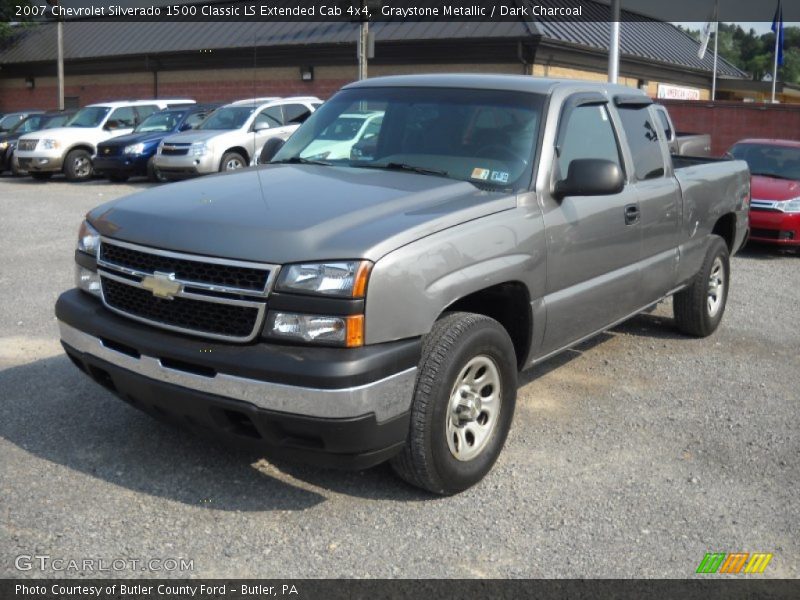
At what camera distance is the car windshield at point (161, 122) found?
2031cm

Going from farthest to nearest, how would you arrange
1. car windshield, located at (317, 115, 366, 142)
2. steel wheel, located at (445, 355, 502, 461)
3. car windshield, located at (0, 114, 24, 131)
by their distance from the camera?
car windshield, located at (0, 114, 24, 131), car windshield, located at (317, 115, 366, 142), steel wheel, located at (445, 355, 502, 461)

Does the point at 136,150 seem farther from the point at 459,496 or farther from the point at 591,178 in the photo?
the point at 459,496

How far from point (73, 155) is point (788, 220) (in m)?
15.6

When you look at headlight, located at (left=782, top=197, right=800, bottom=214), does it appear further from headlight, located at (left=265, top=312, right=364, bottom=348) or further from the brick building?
the brick building

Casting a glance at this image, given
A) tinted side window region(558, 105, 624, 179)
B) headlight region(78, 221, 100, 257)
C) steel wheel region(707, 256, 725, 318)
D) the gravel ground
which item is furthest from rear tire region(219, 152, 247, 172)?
headlight region(78, 221, 100, 257)

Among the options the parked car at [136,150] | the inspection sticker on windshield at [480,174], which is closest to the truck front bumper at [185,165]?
the parked car at [136,150]

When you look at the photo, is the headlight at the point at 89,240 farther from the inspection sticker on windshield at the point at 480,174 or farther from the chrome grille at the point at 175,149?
the chrome grille at the point at 175,149

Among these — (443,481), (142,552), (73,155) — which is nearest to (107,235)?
(142,552)

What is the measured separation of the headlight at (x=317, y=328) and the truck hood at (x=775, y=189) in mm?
9724

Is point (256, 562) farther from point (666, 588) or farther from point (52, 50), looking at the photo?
point (52, 50)

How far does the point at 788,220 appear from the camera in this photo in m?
11.4

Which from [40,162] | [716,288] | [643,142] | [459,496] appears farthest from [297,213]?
[40,162]

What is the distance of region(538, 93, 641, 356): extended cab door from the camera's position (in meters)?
4.62

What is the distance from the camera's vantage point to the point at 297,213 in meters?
3.83
